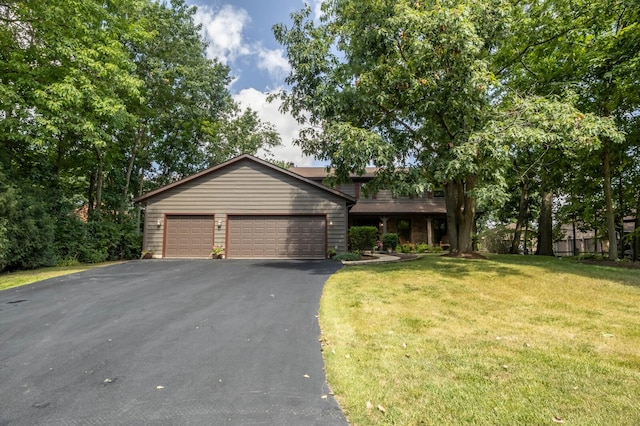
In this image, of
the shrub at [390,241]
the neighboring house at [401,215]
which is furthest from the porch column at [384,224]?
the shrub at [390,241]

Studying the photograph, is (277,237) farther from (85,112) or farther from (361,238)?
(85,112)

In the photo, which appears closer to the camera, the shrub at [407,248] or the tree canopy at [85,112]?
the tree canopy at [85,112]

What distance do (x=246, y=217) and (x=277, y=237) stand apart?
1.79 meters

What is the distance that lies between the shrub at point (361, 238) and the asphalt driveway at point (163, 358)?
390 inches

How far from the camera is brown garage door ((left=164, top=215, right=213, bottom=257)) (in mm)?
15781

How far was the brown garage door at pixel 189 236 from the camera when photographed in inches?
621

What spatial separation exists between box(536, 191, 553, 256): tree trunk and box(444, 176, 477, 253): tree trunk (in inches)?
289

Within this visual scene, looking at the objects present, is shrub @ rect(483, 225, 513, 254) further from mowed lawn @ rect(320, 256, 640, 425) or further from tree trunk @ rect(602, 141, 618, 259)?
mowed lawn @ rect(320, 256, 640, 425)

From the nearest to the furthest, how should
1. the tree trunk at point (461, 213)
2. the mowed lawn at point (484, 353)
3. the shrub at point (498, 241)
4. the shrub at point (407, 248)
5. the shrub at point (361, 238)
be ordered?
the mowed lawn at point (484, 353), the tree trunk at point (461, 213), the shrub at point (361, 238), the shrub at point (407, 248), the shrub at point (498, 241)

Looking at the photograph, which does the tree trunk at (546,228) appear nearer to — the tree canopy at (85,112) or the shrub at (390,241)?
the shrub at (390,241)

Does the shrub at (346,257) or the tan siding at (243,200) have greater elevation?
Result: the tan siding at (243,200)

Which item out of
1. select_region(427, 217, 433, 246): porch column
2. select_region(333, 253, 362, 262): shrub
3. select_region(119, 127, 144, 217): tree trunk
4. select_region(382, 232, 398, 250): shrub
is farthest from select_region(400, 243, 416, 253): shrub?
select_region(119, 127, 144, 217): tree trunk

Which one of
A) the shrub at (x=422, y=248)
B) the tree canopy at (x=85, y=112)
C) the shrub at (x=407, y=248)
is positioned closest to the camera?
the tree canopy at (x=85, y=112)

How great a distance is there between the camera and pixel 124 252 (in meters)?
16.8
